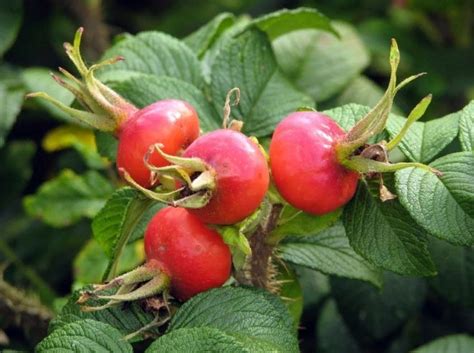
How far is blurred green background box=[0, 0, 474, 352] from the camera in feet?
7.38

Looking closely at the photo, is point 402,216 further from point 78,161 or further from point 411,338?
point 78,161

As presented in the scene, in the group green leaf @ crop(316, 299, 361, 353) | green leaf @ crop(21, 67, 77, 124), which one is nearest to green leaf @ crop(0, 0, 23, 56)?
green leaf @ crop(21, 67, 77, 124)

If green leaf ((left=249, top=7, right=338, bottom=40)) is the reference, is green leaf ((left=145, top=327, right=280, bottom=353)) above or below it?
below

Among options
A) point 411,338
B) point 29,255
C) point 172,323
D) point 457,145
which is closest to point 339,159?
point 172,323

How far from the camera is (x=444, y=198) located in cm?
121

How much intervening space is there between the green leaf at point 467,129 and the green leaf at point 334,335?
31.2 inches

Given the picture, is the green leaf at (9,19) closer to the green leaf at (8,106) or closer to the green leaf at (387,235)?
the green leaf at (8,106)

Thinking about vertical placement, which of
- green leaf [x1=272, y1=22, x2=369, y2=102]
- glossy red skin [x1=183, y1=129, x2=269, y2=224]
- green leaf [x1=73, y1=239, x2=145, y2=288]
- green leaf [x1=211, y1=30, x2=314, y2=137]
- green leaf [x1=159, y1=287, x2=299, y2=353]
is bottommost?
green leaf [x1=73, y1=239, x2=145, y2=288]

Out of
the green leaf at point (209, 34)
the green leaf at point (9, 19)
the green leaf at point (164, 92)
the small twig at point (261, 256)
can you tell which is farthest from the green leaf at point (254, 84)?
the green leaf at point (9, 19)

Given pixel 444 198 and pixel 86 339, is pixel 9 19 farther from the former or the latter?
pixel 444 198

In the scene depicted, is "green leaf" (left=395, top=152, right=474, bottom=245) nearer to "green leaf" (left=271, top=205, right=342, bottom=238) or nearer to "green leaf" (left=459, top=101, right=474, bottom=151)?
"green leaf" (left=459, top=101, right=474, bottom=151)

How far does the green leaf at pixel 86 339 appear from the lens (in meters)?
1.16

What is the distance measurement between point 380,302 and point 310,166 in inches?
29.5

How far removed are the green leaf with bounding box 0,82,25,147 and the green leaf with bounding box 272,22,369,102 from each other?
0.75m
